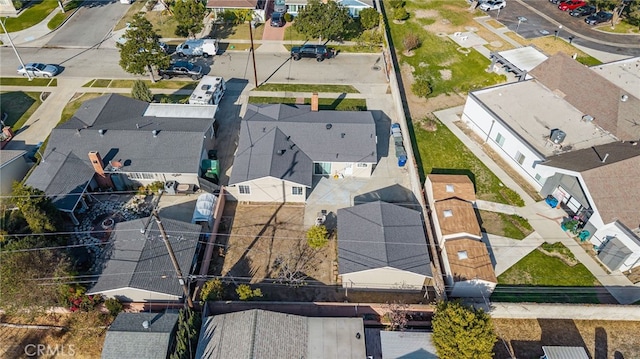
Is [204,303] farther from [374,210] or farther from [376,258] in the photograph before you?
[374,210]

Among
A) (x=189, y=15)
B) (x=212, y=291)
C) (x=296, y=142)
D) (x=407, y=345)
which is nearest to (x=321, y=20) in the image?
(x=189, y=15)

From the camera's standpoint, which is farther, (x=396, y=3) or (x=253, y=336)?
(x=396, y=3)

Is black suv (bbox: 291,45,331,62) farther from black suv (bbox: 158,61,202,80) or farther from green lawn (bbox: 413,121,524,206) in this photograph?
green lawn (bbox: 413,121,524,206)

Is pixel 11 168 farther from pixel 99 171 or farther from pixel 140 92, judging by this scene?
pixel 140 92

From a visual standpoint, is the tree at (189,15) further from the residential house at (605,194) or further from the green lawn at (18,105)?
the residential house at (605,194)

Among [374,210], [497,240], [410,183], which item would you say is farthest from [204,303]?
[497,240]

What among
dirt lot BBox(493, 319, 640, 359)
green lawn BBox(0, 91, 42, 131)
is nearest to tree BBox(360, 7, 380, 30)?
green lawn BBox(0, 91, 42, 131)
